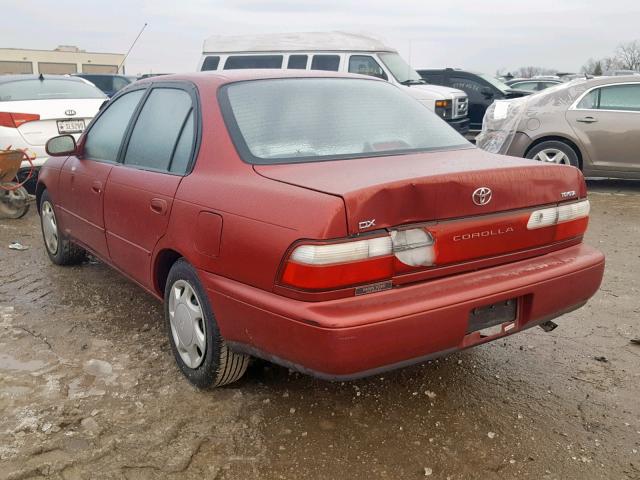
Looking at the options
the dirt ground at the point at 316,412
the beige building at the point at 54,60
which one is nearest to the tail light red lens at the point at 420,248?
the dirt ground at the point at 316,412

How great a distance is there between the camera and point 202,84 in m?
3.24

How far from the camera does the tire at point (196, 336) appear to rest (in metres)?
2.87

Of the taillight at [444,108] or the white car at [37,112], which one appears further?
the taillight at [444,108]

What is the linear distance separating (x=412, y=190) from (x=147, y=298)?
265 cm

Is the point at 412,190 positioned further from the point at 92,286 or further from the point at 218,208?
the point at 92,286

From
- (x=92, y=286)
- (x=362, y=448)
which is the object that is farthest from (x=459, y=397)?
(x=92, y=286)

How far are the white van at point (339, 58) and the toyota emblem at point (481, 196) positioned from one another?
27.4ft

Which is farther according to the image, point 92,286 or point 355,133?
point 92,286

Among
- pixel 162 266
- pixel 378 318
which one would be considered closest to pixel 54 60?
pixel 162 266

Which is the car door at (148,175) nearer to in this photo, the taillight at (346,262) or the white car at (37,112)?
the taillight at (346,262)

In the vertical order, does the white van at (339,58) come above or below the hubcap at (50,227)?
above

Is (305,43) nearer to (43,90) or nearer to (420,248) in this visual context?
(43,90)

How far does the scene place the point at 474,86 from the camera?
13.6 m

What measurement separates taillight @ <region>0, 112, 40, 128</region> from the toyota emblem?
21.0 feet
